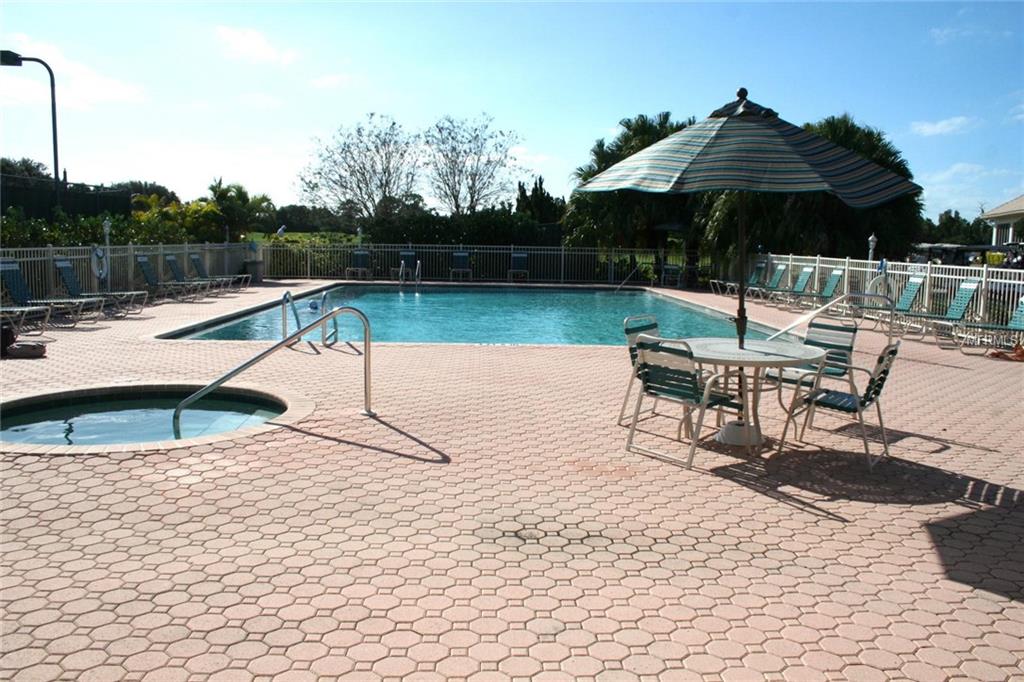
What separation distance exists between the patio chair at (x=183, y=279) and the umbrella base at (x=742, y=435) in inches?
588

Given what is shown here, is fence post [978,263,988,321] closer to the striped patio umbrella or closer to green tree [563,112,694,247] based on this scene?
the striped patio umbrella

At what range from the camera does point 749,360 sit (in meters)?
5.68

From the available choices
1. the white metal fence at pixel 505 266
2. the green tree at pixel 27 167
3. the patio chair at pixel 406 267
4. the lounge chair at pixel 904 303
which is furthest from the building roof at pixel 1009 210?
the green tree at pixel 27 167

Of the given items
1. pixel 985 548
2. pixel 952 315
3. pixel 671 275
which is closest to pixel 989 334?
pixel 952 315

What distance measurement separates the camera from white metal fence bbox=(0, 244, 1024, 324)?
1366 centimetres

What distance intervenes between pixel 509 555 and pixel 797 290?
15.8m

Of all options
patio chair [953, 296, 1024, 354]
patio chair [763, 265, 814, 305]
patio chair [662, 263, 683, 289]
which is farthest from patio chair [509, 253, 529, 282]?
patio chair [953, 296, 1024, 354]

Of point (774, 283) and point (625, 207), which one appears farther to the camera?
point (625, 207)

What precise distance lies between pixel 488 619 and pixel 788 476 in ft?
9.53

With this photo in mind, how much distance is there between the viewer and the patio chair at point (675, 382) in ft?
18.2

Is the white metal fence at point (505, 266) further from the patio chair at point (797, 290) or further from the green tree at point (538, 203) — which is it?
the green tree at point (538, 203)

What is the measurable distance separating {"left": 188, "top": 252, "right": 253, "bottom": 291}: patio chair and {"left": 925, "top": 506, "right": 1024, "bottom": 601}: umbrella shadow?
59.6 feet

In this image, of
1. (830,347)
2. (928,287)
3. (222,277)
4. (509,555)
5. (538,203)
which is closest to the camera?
(509,555)

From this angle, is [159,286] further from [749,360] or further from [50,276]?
[749,360]
